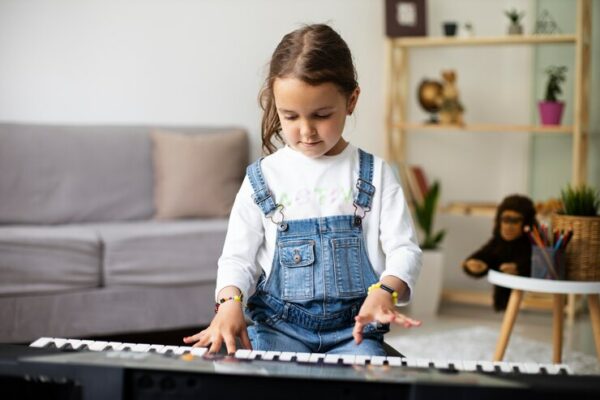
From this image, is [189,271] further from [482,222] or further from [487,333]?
[482,222]

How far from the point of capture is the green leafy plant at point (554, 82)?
13.8ft

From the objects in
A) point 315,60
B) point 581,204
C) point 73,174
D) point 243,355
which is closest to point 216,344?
point 243,355

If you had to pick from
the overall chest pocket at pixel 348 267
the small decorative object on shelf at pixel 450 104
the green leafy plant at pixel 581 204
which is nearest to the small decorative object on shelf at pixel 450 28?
the small decorative object on shelf at pixel 450 104

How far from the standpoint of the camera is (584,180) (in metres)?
4.20

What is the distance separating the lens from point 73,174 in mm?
3539

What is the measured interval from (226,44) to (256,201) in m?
2.81

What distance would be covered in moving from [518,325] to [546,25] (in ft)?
4.96

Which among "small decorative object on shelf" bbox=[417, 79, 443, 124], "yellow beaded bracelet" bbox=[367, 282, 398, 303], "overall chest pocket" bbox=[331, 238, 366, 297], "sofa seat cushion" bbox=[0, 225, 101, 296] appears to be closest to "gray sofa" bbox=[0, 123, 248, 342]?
"sofa seat cushion" bbox=[0, 225, 101, 296]

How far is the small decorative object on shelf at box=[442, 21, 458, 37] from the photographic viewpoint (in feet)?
14.2

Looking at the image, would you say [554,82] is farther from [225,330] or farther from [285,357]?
[285,357]

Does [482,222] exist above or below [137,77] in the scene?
below

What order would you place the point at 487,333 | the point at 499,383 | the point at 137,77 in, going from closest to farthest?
Answer: the point at 499,383 < the point at 487,333 < the point at 137,77

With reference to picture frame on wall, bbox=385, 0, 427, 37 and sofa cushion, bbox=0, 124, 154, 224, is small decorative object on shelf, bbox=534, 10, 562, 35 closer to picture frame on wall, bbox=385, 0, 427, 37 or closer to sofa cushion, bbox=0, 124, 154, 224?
picture frame on wall, bbox=385, 0, 427, 37

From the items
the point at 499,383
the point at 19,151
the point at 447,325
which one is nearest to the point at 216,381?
the point at 499,383
